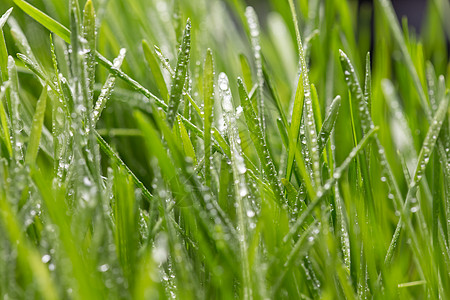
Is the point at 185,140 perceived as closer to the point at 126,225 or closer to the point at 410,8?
the point at 126,225

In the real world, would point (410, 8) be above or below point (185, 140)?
above

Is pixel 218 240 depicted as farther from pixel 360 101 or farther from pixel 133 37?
pixel 133 37

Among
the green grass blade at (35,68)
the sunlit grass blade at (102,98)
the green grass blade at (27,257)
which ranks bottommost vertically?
the green grass blade at (27,257)

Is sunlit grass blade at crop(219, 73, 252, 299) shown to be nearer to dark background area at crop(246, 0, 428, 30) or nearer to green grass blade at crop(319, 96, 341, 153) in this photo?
green grass blade at crop(319, 96, 341, 153)

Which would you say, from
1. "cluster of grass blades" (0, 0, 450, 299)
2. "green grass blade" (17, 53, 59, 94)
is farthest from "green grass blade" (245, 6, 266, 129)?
"green grass blade" (17, 53, 59, 94)

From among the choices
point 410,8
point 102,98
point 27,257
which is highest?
point 410,8

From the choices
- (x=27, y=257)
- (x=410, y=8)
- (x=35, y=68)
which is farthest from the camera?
(x=410, y=8)

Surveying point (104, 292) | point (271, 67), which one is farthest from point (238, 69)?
point (104, 292)

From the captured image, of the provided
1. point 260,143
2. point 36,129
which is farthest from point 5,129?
point 260,143

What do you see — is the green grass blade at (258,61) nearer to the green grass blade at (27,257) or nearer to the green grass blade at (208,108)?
the green grass blade at (208,108)

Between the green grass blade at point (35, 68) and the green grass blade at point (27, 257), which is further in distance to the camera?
the green grass blade at point (35, 68)

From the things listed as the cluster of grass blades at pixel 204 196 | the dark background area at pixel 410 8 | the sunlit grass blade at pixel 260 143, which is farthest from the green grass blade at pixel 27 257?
the dark background area at pixel 410 8
